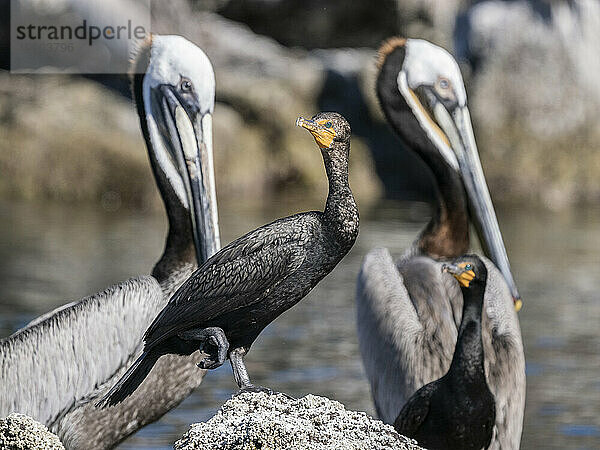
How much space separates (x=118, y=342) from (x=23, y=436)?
4.34 feet

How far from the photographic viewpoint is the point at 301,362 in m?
6.85

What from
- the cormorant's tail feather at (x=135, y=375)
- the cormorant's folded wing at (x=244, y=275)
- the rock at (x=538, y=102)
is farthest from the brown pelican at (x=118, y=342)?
the rock at (x=538, y=102)

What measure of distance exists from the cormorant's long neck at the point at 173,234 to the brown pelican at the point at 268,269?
45.2 inches

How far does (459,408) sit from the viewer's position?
12.1 feet

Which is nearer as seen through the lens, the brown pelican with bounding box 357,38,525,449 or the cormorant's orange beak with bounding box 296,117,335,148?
the cormorant's orange beak with bounding box 296,117,335,148

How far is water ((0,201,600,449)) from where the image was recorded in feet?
19.7

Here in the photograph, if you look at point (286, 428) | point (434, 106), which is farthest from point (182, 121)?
point (286, 428)

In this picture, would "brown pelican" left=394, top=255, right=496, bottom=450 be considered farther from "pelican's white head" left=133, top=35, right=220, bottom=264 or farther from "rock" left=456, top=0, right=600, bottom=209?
"rock" left=456, top=0, right=600, bottom=209

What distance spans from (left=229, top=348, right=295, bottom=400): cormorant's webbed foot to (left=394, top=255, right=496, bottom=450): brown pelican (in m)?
0.93

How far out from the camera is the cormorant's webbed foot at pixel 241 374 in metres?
2.75

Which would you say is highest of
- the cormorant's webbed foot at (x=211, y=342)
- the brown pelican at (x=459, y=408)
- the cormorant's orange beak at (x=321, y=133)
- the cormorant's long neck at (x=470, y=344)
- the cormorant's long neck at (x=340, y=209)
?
the cormorant's orange beak at (x=321, y=133)

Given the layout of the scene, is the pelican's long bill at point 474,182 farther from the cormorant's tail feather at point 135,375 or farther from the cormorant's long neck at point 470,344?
the cormorant's tail feather at point 135,375

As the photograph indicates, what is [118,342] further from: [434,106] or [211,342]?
[434,106]

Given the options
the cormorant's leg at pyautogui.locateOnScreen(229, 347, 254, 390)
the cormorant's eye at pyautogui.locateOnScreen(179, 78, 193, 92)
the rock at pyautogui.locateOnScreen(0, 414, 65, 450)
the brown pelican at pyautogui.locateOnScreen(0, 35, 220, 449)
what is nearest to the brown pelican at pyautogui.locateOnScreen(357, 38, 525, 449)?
the brown pelican at pyautogui.locateOnScreen(0, 35, 220, 449)
